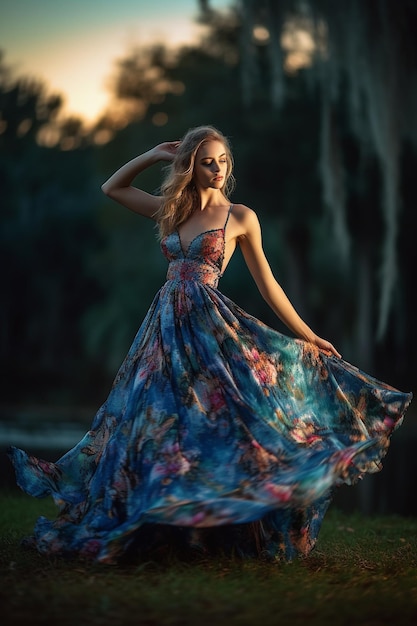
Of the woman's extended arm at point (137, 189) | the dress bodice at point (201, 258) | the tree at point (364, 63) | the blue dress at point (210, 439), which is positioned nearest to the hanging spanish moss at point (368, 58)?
the tree at point (364, 63)

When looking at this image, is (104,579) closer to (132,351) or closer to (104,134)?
(132,351)

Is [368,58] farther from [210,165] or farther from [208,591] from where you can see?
[208,591]

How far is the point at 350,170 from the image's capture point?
19.6m

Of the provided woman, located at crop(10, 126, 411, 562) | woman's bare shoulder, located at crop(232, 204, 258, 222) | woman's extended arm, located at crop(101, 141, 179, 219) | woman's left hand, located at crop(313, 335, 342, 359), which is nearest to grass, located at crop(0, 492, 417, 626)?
woman, located at crop(10, 126, 411, 562)

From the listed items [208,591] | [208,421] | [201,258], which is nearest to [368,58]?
[201,258]

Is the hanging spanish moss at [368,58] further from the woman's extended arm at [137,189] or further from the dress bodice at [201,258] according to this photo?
the dress bodice at [201,258]

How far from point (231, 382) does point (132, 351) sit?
557 millimetres

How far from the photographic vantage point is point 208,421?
479 cm

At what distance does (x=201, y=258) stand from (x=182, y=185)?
40 centimetres

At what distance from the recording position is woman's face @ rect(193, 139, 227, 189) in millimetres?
5293

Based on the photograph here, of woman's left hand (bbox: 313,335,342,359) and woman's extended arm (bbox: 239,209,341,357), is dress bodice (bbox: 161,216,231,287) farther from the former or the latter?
woman's left hand (bbox: 313,335,342,359)

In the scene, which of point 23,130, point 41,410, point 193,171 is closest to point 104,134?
point 23,130

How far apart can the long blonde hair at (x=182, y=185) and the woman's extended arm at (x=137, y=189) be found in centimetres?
10

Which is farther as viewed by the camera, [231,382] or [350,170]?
[350,170]
